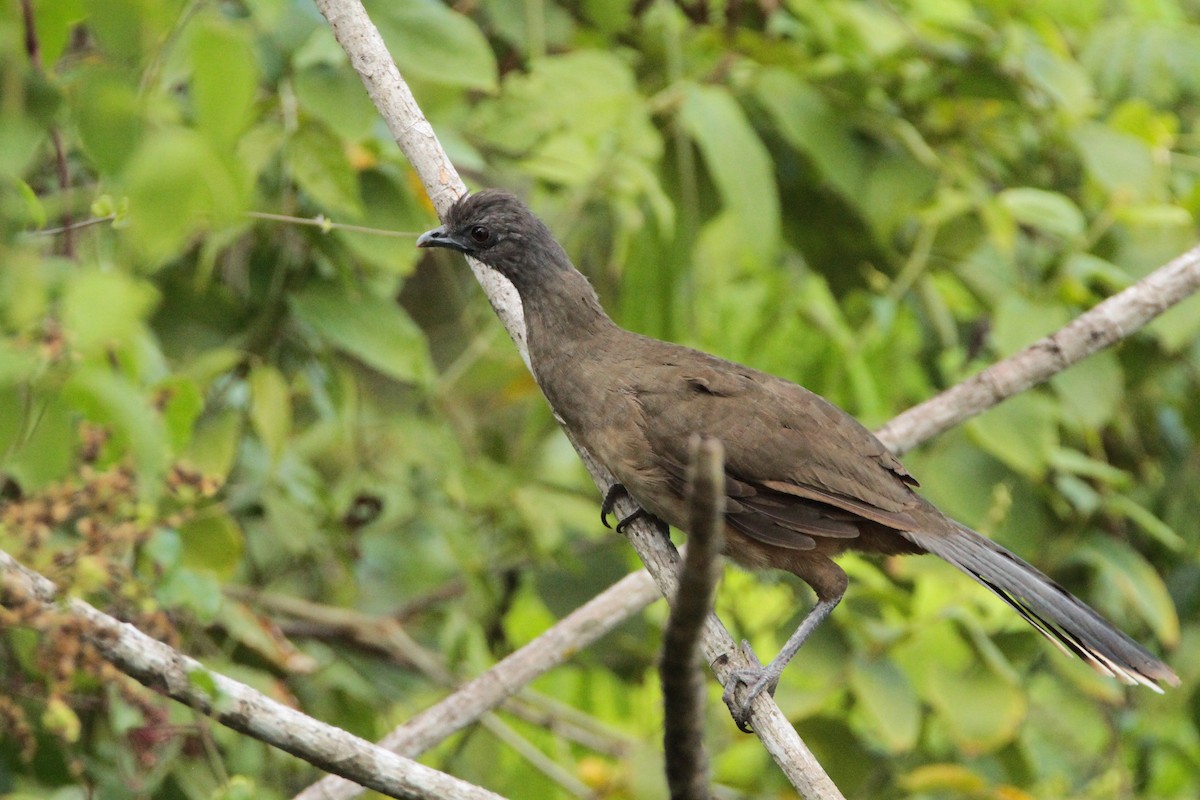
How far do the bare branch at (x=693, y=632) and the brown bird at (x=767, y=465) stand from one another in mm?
1111

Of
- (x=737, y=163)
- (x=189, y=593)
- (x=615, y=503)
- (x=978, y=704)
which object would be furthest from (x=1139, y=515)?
(x=189, y=593)

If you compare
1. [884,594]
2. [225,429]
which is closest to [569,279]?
[225,429]

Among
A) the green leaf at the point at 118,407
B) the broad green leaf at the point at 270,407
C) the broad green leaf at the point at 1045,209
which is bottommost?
the broad green leaf at the point at 270,407

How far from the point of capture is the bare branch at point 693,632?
1.40m

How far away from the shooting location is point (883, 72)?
413 cm

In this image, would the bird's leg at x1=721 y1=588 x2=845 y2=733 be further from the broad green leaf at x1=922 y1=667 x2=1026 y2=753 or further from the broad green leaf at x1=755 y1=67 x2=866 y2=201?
the broad green leaf at x1=755 y1=67 x2=866 y2=201

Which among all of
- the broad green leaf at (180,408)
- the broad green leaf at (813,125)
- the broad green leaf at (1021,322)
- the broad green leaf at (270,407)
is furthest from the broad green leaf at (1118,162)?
the broad green leaf at (180,408)

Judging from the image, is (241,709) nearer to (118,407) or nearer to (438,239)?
(118,407)

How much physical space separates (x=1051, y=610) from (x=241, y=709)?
5.71ft

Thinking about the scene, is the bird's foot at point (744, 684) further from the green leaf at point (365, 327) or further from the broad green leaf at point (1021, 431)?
the broad green leaf at point (1021, 431)

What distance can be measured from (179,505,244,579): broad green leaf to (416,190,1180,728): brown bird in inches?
31.3

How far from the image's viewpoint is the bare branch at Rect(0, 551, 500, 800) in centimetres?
190

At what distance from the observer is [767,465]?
2852mm

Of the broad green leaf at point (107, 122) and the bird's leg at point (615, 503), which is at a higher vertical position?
the broad green leaf at point (107, 122)
